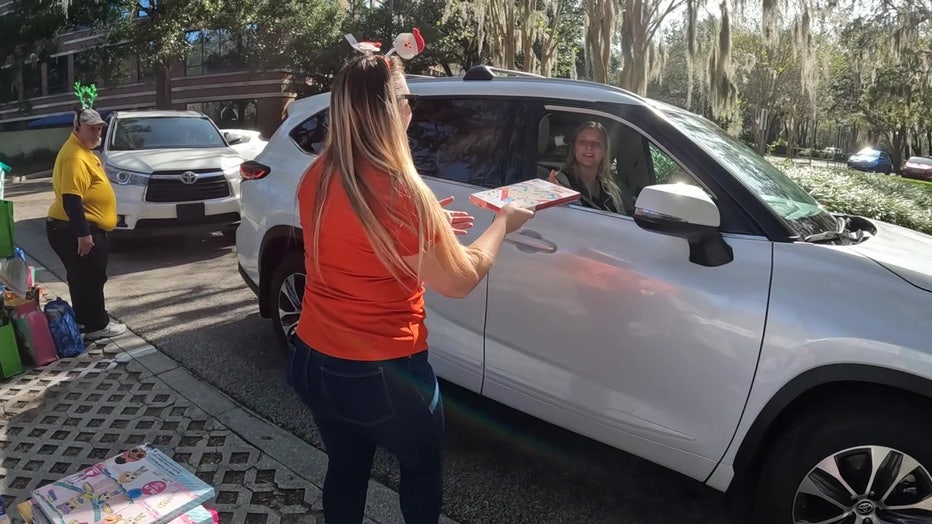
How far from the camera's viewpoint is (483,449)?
3482 mm

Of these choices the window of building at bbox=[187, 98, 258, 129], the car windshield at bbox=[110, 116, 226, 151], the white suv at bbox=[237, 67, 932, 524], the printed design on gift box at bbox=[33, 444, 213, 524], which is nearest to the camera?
the printed design on gift box at bbox=[33, 444, 213, 524]

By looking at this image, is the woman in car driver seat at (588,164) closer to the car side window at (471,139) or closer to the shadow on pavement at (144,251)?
the car side window at (471,139)

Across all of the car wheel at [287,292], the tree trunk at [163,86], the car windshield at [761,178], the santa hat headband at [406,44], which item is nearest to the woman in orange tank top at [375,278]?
the santa hat headband at [406,44]

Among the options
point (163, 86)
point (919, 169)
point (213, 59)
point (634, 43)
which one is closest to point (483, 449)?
point (634, 43)

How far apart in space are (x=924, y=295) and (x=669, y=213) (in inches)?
34.4

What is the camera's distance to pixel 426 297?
11.2ft

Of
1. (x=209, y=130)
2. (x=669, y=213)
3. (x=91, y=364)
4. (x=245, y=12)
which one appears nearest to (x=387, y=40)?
(x=245, y=12)

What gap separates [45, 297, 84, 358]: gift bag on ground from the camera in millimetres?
4453

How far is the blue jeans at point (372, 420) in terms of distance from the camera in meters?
1.83

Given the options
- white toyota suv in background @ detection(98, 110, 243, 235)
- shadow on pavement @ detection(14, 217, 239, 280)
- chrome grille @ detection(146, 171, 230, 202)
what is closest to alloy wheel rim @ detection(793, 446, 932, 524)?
shadow on pavement @ detection(14, 217, 239, 280)

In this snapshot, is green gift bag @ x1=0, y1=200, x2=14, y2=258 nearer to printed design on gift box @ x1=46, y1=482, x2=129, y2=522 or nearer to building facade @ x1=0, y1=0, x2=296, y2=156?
printed design on gift box @ x1=46, y1=482, x2=129, y2=522

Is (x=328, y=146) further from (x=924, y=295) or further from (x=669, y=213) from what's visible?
(x=924, y=295)

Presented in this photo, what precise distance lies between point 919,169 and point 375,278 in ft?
110

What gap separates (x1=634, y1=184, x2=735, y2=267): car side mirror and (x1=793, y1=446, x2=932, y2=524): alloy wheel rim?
2.69ft
